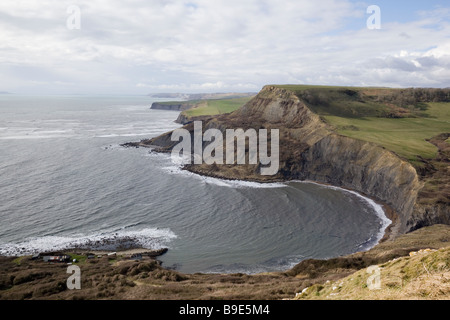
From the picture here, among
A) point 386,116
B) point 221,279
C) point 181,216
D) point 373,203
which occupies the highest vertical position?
point 386,116

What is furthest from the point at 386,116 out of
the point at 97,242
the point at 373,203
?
the point at 97,242

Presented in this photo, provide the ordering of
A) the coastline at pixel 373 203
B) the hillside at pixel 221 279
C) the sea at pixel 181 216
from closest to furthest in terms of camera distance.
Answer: the hillside at pixel 221 279 < the sea at pixel 181 216 < the coastline at pixel 373 203

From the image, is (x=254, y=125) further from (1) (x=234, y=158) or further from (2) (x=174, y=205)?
(2) (x=174, y=205)

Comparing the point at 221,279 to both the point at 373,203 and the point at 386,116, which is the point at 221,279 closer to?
the point at 373,203

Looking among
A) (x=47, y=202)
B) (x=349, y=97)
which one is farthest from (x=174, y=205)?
(x=349, y=97)

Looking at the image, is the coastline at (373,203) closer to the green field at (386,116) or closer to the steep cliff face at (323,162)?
the steep cliff face at (323,162)

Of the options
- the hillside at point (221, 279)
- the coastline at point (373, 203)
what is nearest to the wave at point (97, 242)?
the hillside at point (221, 279)
